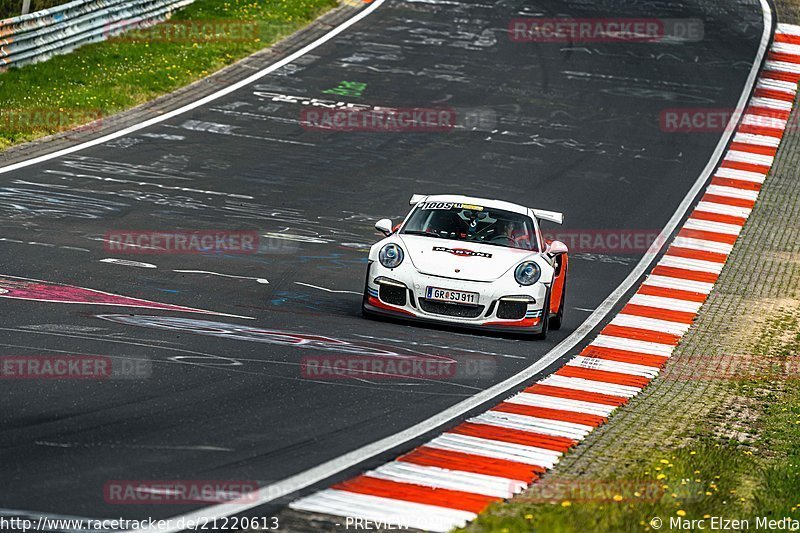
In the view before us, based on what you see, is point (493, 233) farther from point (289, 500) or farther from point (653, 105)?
point (653, 105)

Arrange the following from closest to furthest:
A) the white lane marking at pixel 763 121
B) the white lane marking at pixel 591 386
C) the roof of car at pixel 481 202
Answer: the white lane marking at pixel 591 386 → the roof of car at pixel 481 202 → the white lane marking at pixel 763 121

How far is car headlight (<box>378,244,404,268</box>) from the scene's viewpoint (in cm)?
1343

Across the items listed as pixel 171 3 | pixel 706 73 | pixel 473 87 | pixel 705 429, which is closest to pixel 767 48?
pixel 706 73

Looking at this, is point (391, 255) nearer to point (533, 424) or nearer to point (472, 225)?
point (472, 225)

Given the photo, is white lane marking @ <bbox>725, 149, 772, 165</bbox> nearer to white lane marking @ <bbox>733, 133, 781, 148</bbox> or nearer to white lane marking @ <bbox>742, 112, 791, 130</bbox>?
white lane marking @ <bbox>733, 133, 781, 148</bbox>

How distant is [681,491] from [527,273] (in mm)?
5676

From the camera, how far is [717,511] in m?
7.65

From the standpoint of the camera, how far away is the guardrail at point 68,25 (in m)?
24.0

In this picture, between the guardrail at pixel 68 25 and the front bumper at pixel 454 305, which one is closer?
the front bumper at pixel 454 305

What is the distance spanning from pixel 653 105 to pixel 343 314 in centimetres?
1563

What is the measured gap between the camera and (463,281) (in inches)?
521

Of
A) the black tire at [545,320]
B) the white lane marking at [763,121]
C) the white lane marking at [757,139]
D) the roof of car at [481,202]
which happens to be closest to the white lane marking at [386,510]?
the black tire at [545,320]

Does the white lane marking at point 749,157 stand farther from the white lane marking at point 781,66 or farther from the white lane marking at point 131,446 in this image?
the white lane marking at point 131,446

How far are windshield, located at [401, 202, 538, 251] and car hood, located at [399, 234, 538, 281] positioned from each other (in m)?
0.22
